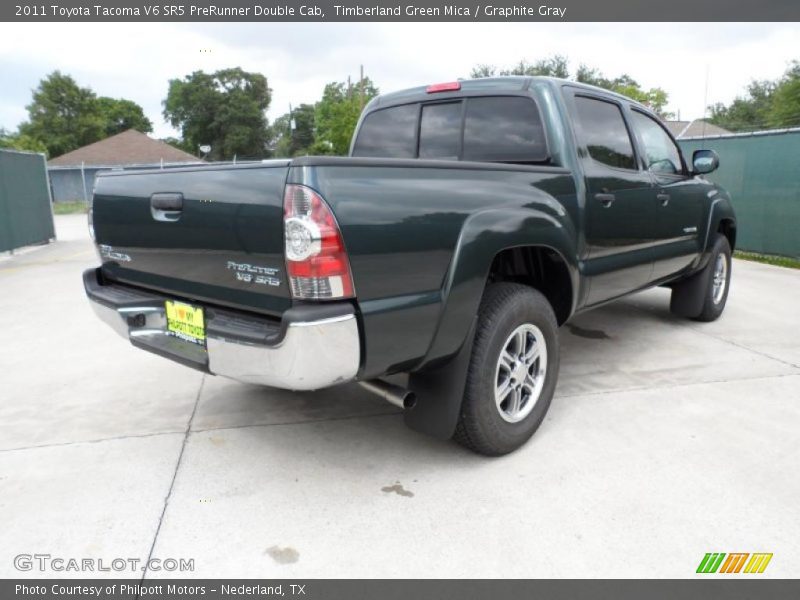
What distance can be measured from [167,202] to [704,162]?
4113 millimetres

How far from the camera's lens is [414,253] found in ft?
7.60

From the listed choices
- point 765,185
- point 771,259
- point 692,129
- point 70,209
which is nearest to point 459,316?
point 771,259

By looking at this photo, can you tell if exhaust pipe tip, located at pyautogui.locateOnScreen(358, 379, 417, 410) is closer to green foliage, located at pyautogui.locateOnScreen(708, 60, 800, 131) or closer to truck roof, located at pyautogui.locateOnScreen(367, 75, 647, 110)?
truck roof, located at pyautogui.locateOnScreen(367, 75, 647, 110)

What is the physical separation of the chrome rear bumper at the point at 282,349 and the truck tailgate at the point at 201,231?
117 millimetres

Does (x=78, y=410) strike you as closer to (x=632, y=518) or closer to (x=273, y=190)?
(x=273, y=190)

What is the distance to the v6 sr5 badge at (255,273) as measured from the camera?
7.18ft

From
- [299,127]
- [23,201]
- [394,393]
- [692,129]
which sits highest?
[299,127]

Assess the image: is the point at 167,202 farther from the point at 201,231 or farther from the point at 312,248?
the point at 312,248

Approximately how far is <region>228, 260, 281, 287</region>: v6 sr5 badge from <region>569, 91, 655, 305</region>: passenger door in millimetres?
1936

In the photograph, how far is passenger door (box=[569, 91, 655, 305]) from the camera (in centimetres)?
340

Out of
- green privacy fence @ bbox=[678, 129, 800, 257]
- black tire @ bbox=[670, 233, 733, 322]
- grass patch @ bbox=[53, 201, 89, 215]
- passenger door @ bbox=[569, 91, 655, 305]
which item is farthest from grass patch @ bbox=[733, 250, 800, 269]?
grass patch @ bbox=[53, 201, 89, 215]
